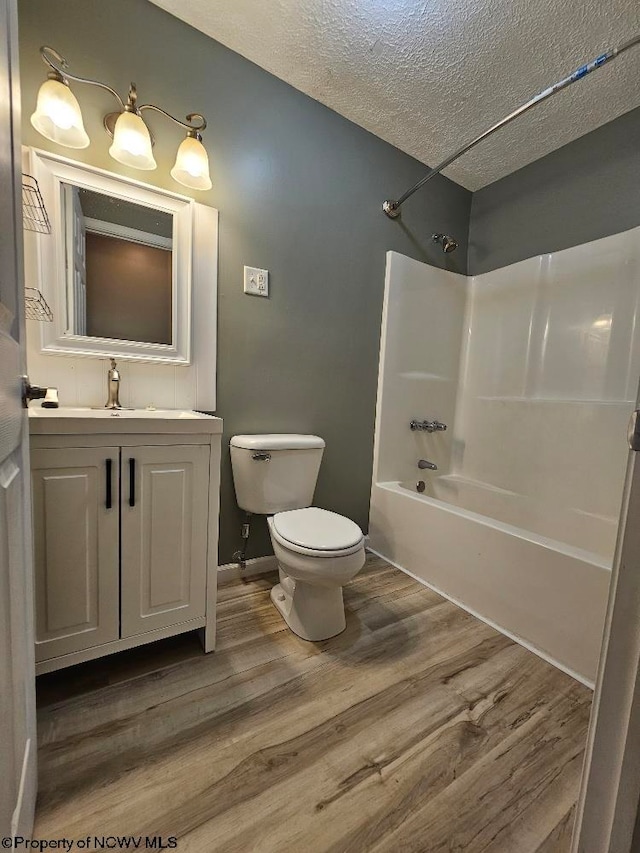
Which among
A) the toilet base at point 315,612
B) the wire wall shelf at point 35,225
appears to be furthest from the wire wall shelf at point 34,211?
the toilet base at point 315,612

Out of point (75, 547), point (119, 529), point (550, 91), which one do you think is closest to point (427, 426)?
point (550, 91)

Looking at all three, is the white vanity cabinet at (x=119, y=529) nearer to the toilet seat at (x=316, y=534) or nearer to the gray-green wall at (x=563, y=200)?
the toilet seat at (x=316, y=534)

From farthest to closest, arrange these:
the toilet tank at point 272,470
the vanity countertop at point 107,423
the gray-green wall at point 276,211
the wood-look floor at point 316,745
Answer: the toilet tank at point 272,470
the gray-green wall at point 276,211
the vanity countertop at point 107,423
the wood-look floor at point 316,745

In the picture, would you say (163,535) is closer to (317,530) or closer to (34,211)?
(317,530)

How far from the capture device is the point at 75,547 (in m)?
0.97

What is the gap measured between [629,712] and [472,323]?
229cm

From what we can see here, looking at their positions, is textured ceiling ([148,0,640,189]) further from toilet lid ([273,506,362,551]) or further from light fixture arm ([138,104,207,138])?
toilet lid ([273,506,362,551])

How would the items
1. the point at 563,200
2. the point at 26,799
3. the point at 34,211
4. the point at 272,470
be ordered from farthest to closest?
the point at 563,200 < the point at 272,470 < the point at 34,211 < the point at 26,799

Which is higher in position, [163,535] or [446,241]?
[446,241]

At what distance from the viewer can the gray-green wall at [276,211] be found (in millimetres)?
1237

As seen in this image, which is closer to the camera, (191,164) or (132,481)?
(132,481)

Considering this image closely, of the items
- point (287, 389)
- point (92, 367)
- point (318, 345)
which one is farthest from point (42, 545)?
point (318, 345)

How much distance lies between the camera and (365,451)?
2.05 m

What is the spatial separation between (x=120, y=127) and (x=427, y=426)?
2009mm
